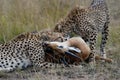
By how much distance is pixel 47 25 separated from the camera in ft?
26.7

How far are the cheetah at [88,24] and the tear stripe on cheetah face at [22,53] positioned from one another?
0.73m

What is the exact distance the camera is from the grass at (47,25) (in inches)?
238

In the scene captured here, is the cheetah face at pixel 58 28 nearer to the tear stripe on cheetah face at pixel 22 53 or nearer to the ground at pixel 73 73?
the tear stripe on cheetah face at pixel 22 53

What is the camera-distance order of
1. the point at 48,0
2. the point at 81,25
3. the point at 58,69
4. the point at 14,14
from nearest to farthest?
1. the point at 58,69
2. the point at 81,25
3. the point at 14,14
4. the point at 48,0

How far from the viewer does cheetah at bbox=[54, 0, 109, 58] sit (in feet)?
23.4

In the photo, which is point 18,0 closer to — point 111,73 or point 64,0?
point 64,0

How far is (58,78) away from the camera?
19.2 feet

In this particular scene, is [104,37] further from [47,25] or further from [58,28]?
[47,25]

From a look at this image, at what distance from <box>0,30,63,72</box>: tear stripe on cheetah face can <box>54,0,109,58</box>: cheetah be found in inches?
28.6

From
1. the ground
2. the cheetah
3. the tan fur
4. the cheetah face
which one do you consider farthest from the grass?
the cheetah face

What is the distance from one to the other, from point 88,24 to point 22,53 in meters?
1.20

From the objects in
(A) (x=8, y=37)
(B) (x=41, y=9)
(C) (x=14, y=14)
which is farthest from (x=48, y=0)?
(A) (x=8, y=37)

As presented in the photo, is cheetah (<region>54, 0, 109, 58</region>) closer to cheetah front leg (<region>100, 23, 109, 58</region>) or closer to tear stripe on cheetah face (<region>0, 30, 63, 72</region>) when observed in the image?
cheetah front leg (<region>100, 23, 109, 58</region>)

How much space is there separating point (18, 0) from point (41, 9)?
463mm
